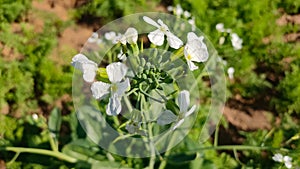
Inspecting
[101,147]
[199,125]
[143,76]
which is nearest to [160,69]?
[143,76]

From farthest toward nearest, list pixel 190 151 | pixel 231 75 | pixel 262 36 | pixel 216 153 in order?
pixel 262 36
pixel 231 75
pixel 216 153
pixel 190 151

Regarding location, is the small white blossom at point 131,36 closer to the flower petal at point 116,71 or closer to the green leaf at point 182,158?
the flower petal at point 116,71

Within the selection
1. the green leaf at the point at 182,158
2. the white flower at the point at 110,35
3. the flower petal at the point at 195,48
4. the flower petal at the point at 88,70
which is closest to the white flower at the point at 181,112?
the flower petal at the point at 195,48

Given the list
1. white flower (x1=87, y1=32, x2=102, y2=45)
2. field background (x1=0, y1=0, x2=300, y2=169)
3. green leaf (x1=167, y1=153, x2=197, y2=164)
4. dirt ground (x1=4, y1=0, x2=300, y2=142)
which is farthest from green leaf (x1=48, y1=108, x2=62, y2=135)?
green leaf (x1=167, y1=153, x2=197, y2=164)

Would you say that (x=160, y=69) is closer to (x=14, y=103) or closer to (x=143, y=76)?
(x=143, y=76)

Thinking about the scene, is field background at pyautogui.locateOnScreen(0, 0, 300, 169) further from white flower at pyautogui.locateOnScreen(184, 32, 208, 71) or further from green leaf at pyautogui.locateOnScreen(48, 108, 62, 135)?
white flower at pyautogui.locateOnScreen(184, 32, 208, 71)
